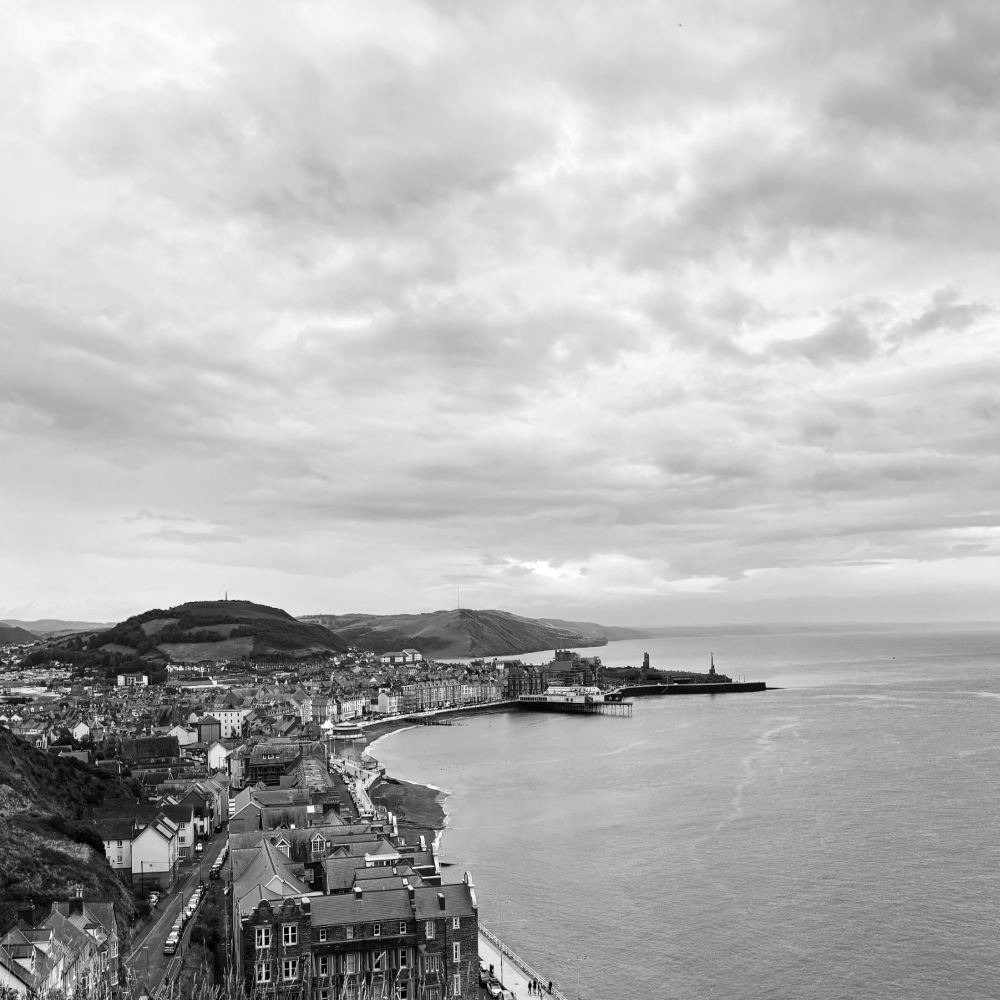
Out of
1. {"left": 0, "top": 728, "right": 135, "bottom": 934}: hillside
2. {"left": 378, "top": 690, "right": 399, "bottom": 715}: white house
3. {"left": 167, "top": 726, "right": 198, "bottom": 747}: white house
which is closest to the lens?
{"left": 0, "top": 728, "right": 135, "bottom": 934}: hillside

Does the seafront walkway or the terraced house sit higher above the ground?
the terraced house

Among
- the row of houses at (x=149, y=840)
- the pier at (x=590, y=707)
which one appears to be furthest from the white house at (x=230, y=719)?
the pier at (x=590, y=707)

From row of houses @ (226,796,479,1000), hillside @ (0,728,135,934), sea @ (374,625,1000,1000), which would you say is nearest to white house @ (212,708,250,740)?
sea @ (374,625,1000,1000)

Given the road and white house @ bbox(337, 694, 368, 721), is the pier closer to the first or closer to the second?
white house @ bbox(337, 694, 368, 721)

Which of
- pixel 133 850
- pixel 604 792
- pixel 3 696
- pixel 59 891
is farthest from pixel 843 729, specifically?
pixel 3 696

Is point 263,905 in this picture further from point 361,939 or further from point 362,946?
point 362,946

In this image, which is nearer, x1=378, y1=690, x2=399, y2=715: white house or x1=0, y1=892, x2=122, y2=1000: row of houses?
x1=0, y1=892, x2=122, y2=1000: row of houses
